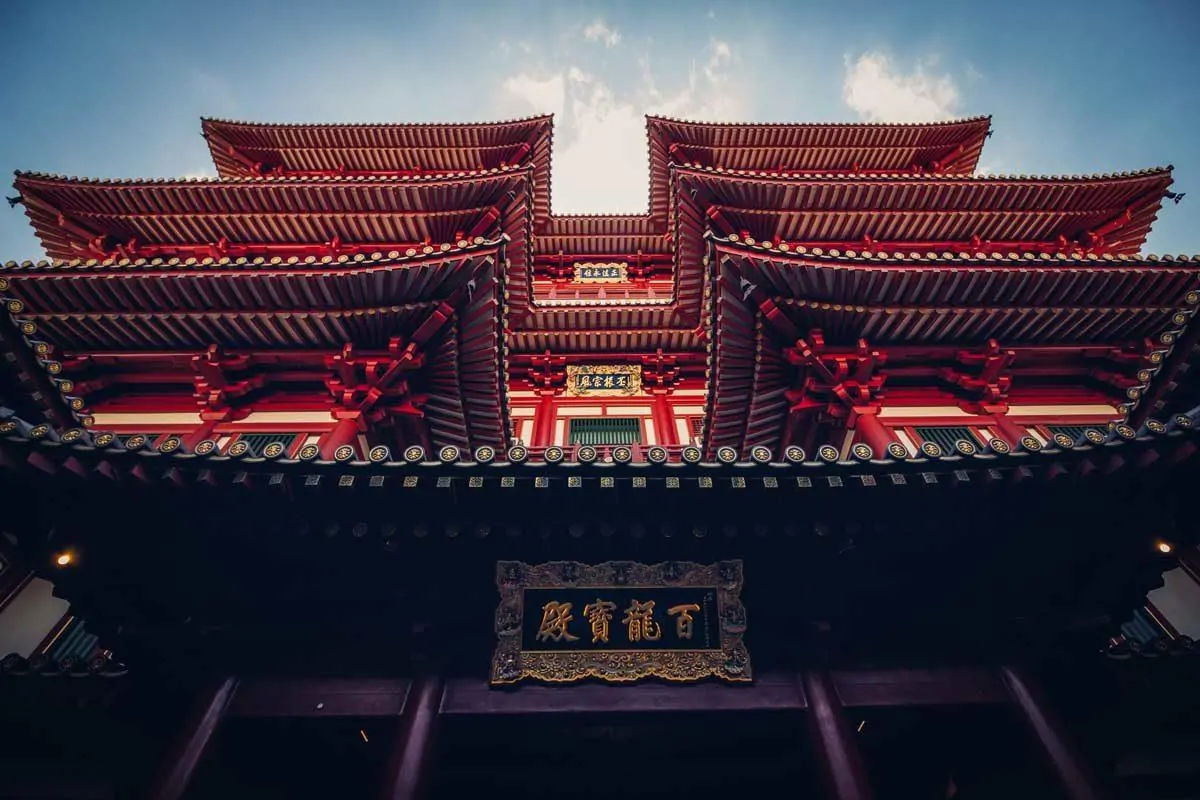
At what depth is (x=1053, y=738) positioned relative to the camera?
18.4 ft

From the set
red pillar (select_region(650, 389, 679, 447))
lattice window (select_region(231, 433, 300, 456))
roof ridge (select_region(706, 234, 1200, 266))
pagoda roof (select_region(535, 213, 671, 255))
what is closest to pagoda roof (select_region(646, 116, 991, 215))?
pagoda roof (select_region(535, 213, 671, 255))

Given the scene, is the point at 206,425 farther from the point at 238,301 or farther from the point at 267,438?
the point at 238,301

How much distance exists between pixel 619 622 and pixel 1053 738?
13.2ft

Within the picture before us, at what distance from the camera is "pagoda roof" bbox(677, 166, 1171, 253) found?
14930 mm

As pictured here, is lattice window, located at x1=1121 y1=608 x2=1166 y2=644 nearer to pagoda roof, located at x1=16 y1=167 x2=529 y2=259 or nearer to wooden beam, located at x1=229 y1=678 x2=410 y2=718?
wooden beam, located at x1=229 y1=678 x2=410 y2=718

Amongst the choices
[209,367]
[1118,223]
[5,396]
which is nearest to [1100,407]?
[1118,223]

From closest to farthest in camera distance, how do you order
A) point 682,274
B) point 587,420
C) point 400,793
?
point 400,793 → point 587,420 → point 682,274

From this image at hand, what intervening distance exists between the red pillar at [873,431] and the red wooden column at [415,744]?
23.7ft

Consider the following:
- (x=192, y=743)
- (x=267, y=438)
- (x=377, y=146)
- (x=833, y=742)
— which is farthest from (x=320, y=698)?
(x=377, y=146)

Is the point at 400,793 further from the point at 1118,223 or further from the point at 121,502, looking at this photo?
the point at 1118,223

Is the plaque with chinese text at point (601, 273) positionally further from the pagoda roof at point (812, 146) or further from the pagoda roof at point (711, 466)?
the pagoda roof at point (711, 466)

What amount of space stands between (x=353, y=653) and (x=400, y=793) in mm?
1510

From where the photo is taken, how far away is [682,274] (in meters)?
15.3

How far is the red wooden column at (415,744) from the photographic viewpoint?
525 centimetres
